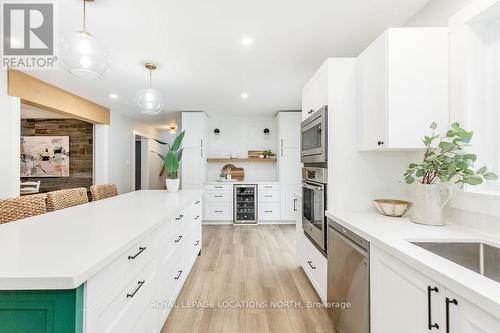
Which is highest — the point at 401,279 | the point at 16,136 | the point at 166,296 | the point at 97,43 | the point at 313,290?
the point at 97,43

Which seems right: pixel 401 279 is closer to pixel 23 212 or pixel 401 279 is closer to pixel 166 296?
pixel 166 296

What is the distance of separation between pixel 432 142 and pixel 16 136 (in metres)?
4.46

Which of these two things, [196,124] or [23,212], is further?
[196,124]

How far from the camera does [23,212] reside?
202 cm

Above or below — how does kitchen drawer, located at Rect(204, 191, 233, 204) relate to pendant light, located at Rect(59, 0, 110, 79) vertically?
below

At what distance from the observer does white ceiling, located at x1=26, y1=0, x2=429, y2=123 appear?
1999 millimetres

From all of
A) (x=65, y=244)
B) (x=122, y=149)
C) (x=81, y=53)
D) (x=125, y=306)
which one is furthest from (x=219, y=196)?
(x=65, y=244)

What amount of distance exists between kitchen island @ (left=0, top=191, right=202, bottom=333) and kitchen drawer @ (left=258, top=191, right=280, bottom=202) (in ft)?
12.0

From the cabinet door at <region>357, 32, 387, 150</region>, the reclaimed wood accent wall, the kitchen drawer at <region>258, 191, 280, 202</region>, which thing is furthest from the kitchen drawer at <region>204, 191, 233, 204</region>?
the cabinet door at <region>357, 32, 387, 150</region>

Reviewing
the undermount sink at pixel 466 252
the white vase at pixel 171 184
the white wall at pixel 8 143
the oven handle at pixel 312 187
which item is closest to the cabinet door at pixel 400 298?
the undermount sink at pixel 466 252

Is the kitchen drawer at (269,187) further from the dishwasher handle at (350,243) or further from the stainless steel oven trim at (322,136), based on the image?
the dishwasher handle at (350,243)

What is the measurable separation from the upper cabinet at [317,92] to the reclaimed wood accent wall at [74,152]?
16.9 ft

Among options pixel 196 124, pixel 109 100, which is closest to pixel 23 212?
pixel 109 100

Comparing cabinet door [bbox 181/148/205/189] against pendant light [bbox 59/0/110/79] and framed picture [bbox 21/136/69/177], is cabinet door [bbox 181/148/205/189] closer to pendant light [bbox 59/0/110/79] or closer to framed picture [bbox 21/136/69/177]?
framed picture [bbox 21/136/69/177]
